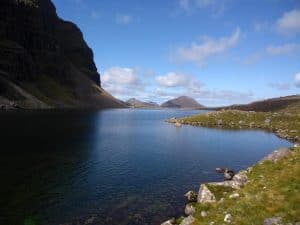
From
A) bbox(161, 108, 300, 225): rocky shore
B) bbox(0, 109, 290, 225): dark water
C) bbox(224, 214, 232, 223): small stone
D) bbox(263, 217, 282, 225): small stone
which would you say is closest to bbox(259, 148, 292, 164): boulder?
bbox(161, 108, 300, 225): rocky shore

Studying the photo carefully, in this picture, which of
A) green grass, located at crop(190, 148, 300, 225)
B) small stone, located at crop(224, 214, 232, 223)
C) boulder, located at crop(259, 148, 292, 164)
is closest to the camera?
green grass, located at crop(190, 148, 300, 225)

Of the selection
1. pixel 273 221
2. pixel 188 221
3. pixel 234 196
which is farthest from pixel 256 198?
pixel 188 221

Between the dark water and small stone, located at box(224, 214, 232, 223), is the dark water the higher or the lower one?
the lower one

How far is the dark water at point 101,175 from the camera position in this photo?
125 ft

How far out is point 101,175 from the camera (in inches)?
2190

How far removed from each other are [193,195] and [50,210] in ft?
59.3

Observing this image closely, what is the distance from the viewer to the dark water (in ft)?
125

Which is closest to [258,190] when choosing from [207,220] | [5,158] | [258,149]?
[207,220]

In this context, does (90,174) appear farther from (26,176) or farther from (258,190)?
(258,190)

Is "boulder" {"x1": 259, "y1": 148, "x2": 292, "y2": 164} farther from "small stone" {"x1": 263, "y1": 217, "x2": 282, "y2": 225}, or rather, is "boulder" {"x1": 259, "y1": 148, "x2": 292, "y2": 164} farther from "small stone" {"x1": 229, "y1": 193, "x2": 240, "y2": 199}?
"small stone" {"x1": 263, "y1": 217, "x2": 282, "y2": 225}

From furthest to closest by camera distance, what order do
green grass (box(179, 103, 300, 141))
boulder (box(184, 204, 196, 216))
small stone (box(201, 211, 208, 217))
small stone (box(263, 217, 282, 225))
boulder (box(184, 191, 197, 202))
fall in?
green grass (box(179, 103, 300, 141)) → boulder (box(184, 191, 197, 202)) → boulder (box(184, 204, 196, 216)) → small stone (box(201, 211, 208, 217)) → small stone (box(263, 217, 282, 225))

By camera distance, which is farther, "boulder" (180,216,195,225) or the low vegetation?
"boulder" (180,216,195,225)

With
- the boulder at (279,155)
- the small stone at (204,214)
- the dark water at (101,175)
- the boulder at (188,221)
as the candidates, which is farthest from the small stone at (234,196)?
the boulder at (279,155)

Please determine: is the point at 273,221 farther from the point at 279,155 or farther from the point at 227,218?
the point at 279,155
